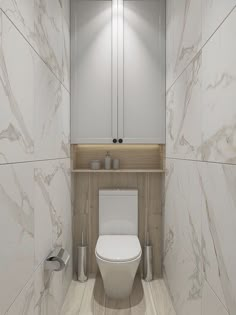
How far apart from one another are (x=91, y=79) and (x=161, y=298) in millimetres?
2012

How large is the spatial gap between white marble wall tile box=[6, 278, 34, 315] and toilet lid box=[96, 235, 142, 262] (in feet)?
2.29

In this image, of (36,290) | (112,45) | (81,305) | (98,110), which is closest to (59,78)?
(98,110)

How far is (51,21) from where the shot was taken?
64.6 inches

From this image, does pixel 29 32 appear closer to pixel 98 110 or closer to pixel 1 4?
pixel 1 4

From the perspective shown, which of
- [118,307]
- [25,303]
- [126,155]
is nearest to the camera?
[25,303]

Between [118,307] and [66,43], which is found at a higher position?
[66,43]

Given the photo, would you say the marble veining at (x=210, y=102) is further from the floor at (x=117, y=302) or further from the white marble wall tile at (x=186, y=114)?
the floor at (x=117, y=302)

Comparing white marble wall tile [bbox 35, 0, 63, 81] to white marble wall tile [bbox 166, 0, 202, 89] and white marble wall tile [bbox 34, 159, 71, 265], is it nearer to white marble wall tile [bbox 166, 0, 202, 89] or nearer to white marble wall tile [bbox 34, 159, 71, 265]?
white marble wall tile [bbox 34, 159, 71, 265]

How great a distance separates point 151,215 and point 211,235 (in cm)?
138

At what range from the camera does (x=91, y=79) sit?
7.77 feet

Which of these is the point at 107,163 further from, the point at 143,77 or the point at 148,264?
the point at 148,264

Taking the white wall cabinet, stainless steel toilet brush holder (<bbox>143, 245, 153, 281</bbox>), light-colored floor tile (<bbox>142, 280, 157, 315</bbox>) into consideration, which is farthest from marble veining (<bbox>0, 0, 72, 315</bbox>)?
stainless steel toilet brush holder (<bbox>143, 245, 153, 281</bbox>)

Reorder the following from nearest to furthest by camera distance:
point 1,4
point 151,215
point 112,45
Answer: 1. point 1,4
2. point 112,45
3. point 151,215

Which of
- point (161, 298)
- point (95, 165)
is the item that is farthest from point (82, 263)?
point (95, 165)
